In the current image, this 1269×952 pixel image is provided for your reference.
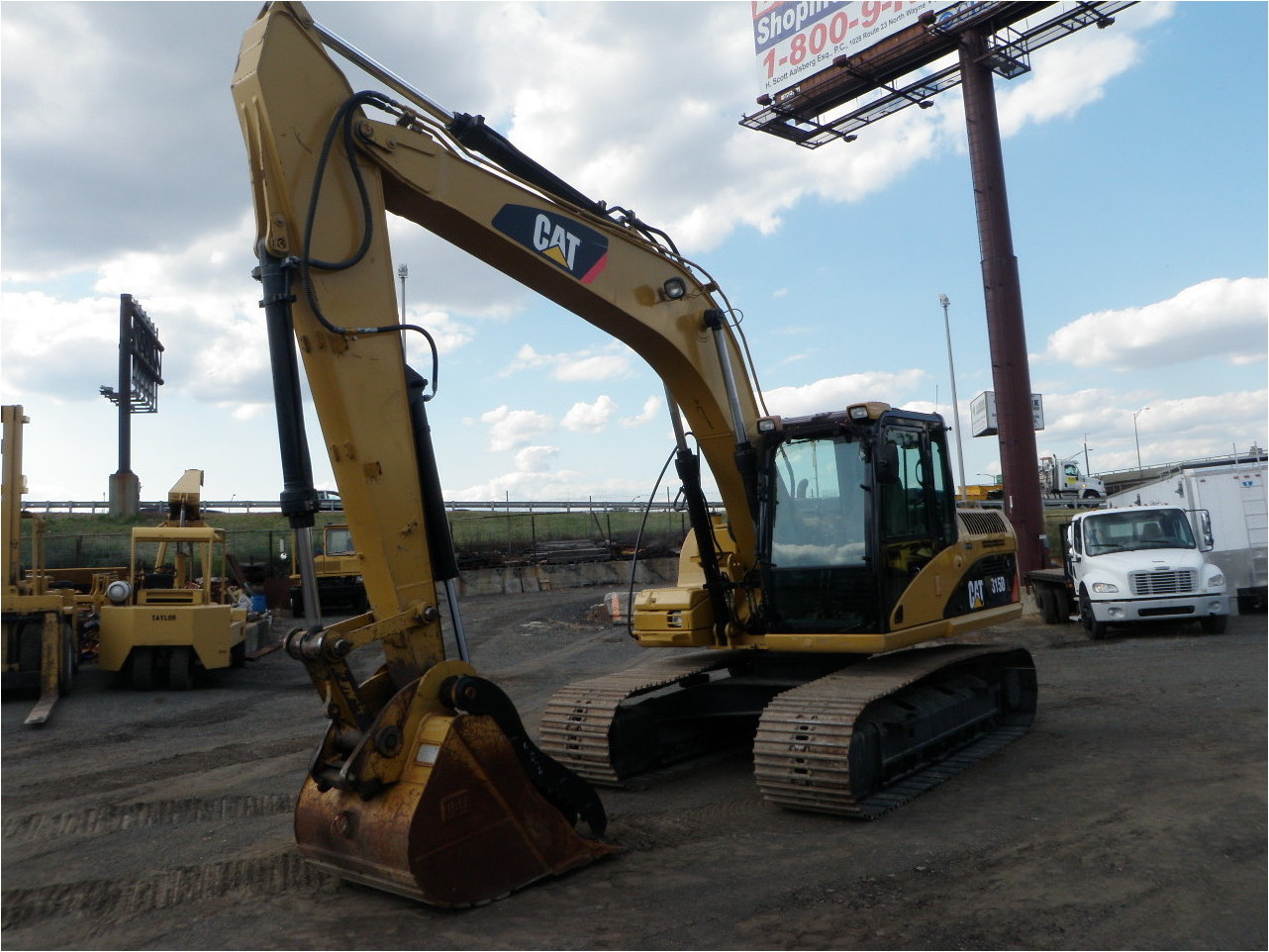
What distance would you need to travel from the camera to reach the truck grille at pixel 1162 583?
1467 centimetres

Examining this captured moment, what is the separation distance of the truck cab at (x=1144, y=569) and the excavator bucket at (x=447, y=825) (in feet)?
40.2

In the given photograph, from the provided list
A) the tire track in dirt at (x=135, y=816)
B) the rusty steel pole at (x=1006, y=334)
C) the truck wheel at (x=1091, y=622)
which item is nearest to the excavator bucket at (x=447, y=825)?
the tire track in dirt at (x=135, y=816)

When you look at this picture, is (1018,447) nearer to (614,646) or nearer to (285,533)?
(614,646)

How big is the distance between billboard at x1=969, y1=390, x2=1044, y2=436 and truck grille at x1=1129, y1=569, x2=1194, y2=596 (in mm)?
8292

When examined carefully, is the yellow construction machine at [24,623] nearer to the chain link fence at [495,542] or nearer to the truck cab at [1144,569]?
the chain link fence at [495,542]

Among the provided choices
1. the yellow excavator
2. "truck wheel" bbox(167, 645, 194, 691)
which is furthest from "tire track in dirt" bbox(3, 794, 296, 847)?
"truck wheel" bbox(167, 645, 194, 691)

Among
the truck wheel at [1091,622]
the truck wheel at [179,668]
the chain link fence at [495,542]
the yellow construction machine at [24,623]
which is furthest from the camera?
the chain link fence at [495,542]

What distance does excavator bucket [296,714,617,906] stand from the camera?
466 cm

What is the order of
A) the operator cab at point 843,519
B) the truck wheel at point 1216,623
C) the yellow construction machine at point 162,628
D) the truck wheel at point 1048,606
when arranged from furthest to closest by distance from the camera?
the truck wheel at point 1048,606 < the truck wheel at point 1216,623 < the yellow construction machine at point 162,628 < the operator cab at point 843,519

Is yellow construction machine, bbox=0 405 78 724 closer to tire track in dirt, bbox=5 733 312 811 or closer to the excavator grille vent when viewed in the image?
tire track in dirt, bbox=5 733 312 811

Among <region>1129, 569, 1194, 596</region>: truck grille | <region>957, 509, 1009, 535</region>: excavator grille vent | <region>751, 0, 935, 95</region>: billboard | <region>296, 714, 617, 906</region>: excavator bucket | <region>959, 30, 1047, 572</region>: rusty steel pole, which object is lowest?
<region>296, 714, 617, 906</region>: excavator bucket

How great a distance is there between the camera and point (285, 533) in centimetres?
2878

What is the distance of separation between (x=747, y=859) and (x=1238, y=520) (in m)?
15.2

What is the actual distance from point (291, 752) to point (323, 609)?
15.1 meters
